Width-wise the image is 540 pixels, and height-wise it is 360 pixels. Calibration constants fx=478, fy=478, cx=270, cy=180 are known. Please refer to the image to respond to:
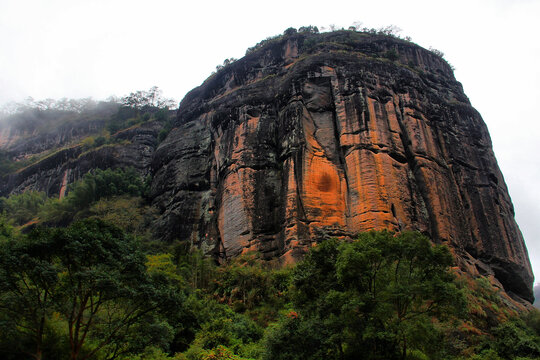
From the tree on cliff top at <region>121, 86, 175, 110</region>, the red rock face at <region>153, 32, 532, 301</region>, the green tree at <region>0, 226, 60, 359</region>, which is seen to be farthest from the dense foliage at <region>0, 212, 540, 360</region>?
the tree on cliff top at <region>121, 86, 175, 110</region>

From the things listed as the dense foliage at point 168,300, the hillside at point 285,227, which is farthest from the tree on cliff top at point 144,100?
the dense foliage at point 168,300

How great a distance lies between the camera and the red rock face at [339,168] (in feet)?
90.5

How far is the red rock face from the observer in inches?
1086

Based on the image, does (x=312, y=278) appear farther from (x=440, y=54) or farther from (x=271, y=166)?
(x=440, y=54)

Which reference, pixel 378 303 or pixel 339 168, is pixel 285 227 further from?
pixel 378 303

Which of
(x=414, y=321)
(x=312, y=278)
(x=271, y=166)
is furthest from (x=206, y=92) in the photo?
(x=414, y=321)

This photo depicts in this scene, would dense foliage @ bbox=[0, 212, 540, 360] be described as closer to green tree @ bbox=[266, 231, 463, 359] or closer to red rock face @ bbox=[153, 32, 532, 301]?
green tree @ bbox=[266, 231, 463, 359]

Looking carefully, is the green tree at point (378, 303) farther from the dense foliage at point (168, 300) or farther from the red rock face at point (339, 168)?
the red rock face at point (339, 168)

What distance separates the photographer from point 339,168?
96.2 feet

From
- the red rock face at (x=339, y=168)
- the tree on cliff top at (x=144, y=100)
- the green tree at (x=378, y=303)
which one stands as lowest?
the green tree at (x=378, y=303)

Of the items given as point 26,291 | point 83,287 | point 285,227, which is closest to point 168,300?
point 83,287

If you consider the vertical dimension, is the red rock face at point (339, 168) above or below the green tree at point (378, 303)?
above

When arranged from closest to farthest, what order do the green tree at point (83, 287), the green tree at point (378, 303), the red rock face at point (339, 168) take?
the green tree at point (83, 287), the green tree at point (378, 303), the red rock face at point (339, 168)

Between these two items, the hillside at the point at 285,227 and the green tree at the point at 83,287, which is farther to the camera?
the hillside at the point at 285,227
